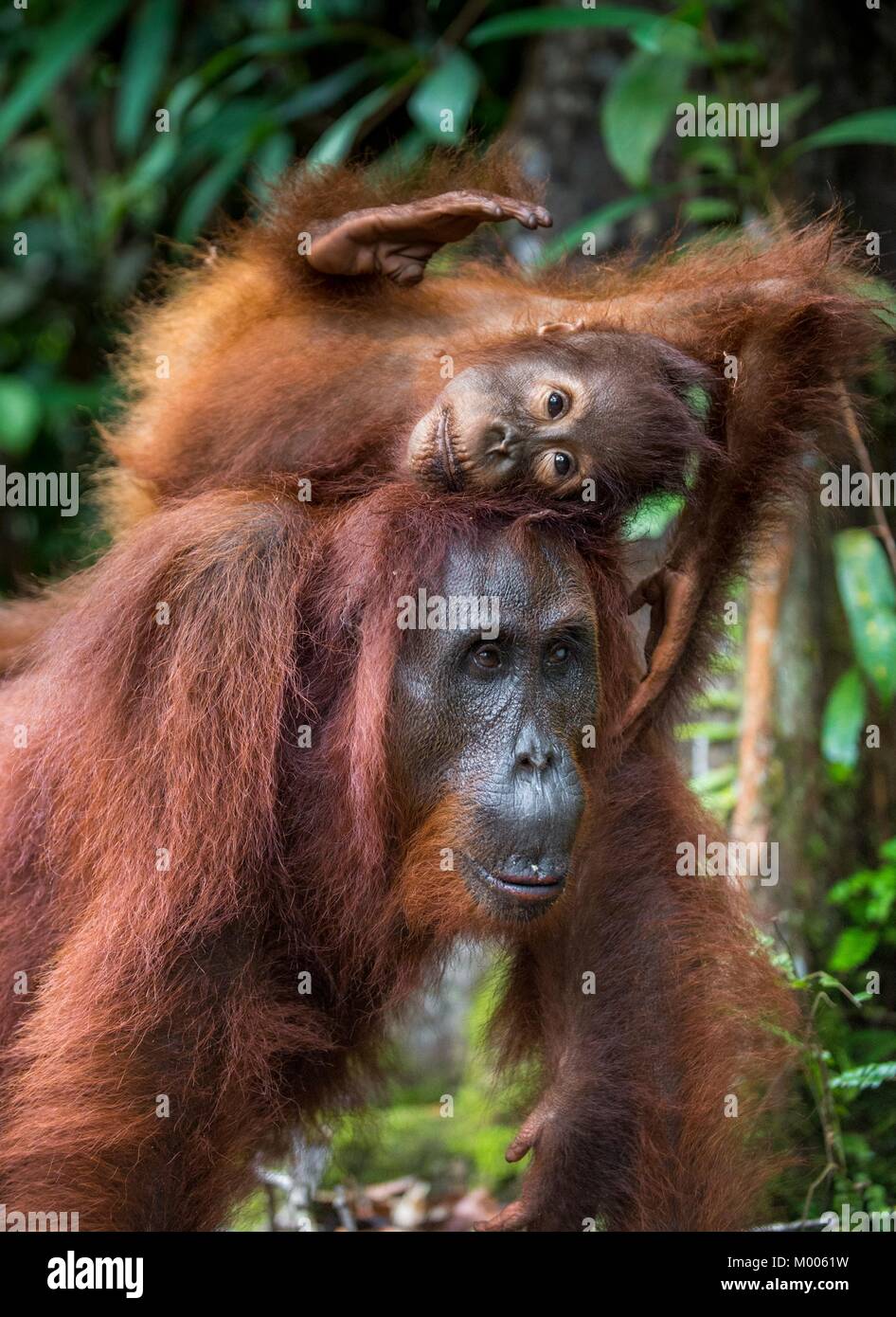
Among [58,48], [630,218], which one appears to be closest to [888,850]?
[630,218]

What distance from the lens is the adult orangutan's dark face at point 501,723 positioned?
97.7 inches

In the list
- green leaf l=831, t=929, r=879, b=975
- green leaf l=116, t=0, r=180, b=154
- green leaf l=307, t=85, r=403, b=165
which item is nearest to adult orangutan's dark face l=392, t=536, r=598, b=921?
green leaf l=831, t=929, r=879, b=975

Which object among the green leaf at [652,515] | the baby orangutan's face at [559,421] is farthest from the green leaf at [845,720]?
the baby orangutan's face at [559,421]

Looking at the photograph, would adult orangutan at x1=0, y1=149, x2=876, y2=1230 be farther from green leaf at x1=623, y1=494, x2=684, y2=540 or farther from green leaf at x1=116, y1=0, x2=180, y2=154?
green leaf at x1=116, y1=0, x2=180, y2=154

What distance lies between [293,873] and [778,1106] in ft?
4.67

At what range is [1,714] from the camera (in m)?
3.08

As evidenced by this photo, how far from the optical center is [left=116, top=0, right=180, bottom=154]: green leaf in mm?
5180

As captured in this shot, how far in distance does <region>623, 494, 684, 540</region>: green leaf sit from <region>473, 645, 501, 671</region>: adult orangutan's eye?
1.40 feet

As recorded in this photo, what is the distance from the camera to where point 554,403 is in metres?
2.58

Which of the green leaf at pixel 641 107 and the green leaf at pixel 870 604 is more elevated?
the green leaf at pixel 641 107

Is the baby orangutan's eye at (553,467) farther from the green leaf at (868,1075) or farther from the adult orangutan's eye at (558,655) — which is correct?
the green leaf at (868,1075)

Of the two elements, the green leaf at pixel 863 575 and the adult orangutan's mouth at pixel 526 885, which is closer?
the adult orangutan's mouth at pixel 526 885

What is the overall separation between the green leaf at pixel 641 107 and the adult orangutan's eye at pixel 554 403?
163cm
